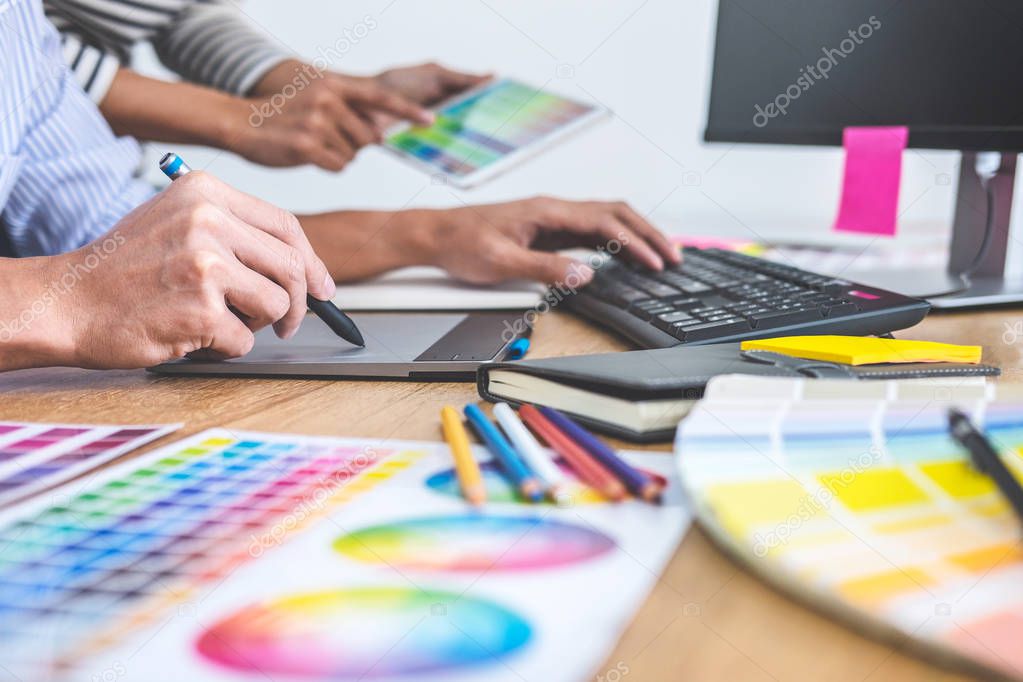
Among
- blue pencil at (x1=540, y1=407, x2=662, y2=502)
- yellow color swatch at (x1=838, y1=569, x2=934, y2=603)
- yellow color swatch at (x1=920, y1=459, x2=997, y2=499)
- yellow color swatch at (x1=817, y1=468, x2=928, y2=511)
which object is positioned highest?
yellow color swatch at (x1=920, y1=459, x2=997, y2=499)

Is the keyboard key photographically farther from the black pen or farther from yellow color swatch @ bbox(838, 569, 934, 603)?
yellow color swatch @ bbox(838, 569, 934, 603)

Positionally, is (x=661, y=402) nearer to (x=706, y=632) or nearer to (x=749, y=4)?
(x=706, y=632)

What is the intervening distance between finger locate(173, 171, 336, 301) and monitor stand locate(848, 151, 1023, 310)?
0.55m

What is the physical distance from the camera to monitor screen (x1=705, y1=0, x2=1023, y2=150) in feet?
2.54

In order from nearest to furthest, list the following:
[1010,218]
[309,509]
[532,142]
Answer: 1. [309,509]
2. [1010,218]
3. [532,142]

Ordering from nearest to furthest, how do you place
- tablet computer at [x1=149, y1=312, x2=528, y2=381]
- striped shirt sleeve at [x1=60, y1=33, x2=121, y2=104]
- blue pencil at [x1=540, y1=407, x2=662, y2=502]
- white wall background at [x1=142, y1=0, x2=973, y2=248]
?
blue pencil at [x1=540, y1=407, x2=662, y2=502] < tablet computer at [x1=149, y1=312, x2=528, y2=381] < striped shirt sleeve at [x1=60, y1=33, x2=121, y2=104] < white wall background at [x1=142, y1=0, x2=973, y2=248]

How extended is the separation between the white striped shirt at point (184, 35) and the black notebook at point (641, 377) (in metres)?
0.92

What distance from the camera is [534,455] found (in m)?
0.39

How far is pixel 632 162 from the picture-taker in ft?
5.47

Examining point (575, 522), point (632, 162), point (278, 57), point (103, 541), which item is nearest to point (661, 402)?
point (575, 522)

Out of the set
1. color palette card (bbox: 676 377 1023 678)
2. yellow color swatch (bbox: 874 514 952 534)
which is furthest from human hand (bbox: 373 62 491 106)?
yellow color swatch (bbox: 874 514 952 534)

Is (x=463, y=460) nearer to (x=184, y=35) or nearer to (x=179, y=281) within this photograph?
(x=179, y=281)

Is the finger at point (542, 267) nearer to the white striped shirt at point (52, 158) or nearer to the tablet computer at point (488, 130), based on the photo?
the tablet computer at point (488, 130)

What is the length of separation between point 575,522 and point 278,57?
109 cm
